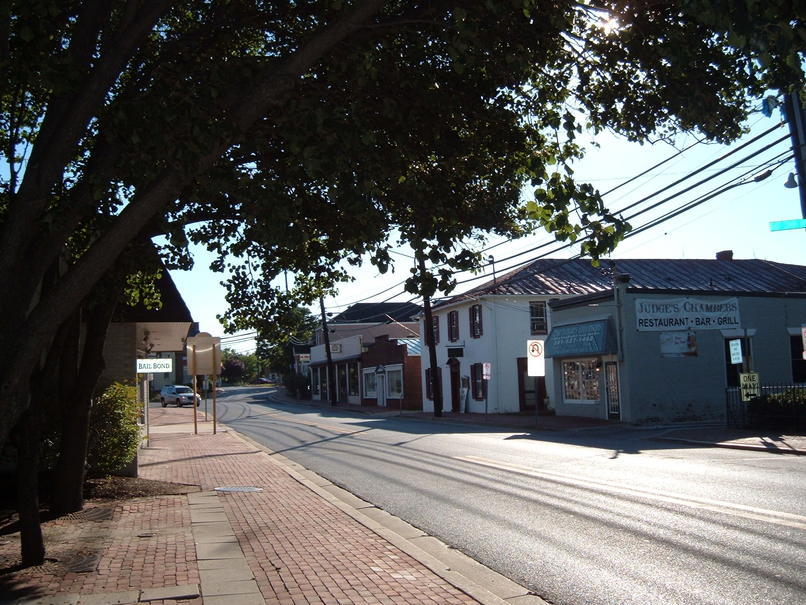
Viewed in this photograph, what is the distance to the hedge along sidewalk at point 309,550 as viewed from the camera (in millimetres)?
6031

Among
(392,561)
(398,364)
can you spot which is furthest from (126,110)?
(398,364)

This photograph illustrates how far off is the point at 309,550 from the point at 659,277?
26697mm

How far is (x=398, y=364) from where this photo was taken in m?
49.9

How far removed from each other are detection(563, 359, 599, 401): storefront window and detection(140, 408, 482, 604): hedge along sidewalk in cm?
1790

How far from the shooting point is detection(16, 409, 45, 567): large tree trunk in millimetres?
6746

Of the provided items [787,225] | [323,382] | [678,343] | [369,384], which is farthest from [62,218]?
[323,382]

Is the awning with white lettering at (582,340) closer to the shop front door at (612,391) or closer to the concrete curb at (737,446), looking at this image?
the shop front door at (612,391)

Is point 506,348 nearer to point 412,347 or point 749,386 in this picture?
point 412,347

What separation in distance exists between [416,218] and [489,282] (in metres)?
31.4

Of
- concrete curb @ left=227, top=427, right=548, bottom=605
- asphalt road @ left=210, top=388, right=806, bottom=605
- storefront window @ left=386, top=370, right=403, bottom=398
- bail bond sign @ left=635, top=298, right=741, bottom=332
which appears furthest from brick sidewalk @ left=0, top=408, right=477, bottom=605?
storefront window @ left=386, top=370, right=403, bottom=398

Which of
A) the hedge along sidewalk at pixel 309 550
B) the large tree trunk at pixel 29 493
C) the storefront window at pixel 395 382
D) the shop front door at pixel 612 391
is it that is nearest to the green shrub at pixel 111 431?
the hedge along sidewalk at pixel 309 550

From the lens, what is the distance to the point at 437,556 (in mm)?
7531

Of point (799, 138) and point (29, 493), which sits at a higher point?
point (799, 138)

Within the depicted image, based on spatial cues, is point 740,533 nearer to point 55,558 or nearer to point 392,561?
point 392,561
